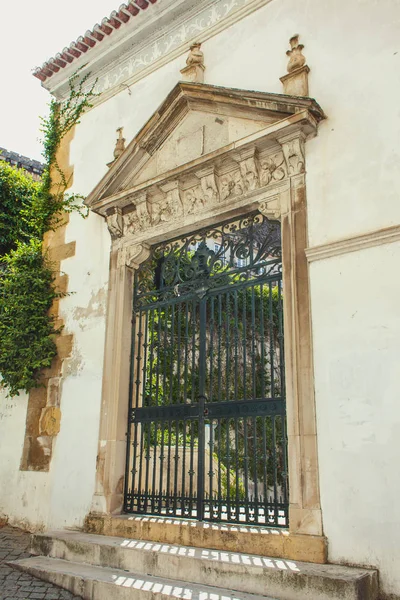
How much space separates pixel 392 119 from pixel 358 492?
110 inches

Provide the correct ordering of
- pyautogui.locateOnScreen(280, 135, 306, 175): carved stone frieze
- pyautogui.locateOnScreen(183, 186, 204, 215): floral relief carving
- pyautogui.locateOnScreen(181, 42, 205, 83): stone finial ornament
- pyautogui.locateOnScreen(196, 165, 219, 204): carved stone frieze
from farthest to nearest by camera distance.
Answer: pyautogui.locateOnScreen(181, 42, 205, 83): stone finial ornament < pyautogui.locateOnScreen(183, 186, 204, 215): floral relief carving < pyautogui.locateOnScreen(196, 165, 219, 204): carved stone frieze < pyautogui.locateOnScreen(280, 135, 306, 175): carved stone frieze

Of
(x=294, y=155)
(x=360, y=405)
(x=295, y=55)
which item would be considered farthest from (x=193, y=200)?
(x=360, y=405)

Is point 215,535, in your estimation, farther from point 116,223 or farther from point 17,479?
point 116,223

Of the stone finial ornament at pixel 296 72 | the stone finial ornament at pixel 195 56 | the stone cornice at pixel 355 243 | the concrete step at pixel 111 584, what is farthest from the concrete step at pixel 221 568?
the stone finial ornament at pixel 195 56

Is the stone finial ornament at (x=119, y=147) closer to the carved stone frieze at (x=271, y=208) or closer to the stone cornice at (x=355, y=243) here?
the carved stone frieze at (x=271, y=208)

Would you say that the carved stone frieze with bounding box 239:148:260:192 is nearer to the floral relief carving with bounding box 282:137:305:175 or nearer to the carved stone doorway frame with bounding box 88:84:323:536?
the carved stone doorway frame with bounding box 88:84:323:536

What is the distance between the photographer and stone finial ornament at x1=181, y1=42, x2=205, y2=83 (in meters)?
5.78

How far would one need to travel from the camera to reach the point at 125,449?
Answer: 5.49 m

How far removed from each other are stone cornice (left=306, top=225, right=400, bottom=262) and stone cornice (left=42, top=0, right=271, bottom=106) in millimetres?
2839

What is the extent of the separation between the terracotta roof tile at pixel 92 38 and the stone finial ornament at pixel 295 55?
2.18 meters

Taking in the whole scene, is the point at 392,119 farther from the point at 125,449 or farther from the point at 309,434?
the point at 125,449

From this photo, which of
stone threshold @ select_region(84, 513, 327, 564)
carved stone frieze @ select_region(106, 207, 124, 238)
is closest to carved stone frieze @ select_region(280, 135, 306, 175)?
carved stone frieze @ select_region(106, 207, 124, 238)

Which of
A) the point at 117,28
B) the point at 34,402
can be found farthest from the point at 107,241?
the point at 117,28

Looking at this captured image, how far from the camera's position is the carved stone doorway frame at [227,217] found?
4.04 meters
